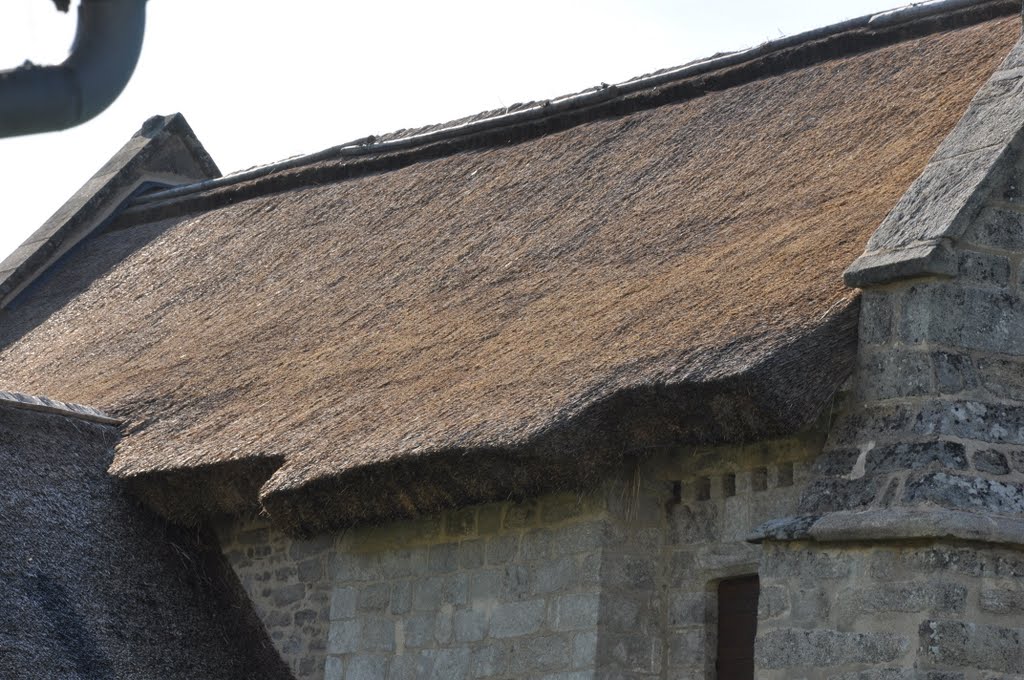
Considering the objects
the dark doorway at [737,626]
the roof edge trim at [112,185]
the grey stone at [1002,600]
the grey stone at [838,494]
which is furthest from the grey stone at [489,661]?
the roof edge trim at [112,185]

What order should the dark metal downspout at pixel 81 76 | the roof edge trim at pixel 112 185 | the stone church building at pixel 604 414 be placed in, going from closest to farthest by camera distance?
the dark metal downspout at pixel 81 76 < the stone church building at pixel 604 414 < the roof edge trim at pixel 112 185

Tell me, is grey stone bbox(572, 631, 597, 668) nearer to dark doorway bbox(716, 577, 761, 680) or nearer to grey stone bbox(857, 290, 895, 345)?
dark doorway bbox(716, 577, 761, 680)

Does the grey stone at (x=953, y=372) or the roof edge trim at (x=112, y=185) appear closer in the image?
the grey stone at (x=953, y=372)

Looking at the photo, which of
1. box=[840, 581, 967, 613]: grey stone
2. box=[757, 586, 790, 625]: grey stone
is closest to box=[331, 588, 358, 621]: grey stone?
box=[757, 586, 790, 625]: grey stone

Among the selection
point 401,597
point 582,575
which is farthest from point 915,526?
point 401,597

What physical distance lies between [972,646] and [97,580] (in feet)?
14.6

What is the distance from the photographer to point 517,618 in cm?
726

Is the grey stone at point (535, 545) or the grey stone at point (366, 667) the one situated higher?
the grey stone at point (535, 545)

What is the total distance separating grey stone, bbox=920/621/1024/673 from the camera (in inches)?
232

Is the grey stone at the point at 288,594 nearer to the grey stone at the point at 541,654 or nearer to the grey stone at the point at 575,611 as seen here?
the grey stone at the point at 541,654

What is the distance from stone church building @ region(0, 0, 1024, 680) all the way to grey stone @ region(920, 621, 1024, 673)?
0.01 meters

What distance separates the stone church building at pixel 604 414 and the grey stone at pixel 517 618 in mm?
11

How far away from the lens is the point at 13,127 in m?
2.84

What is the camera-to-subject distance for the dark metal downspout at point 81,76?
285 cm
